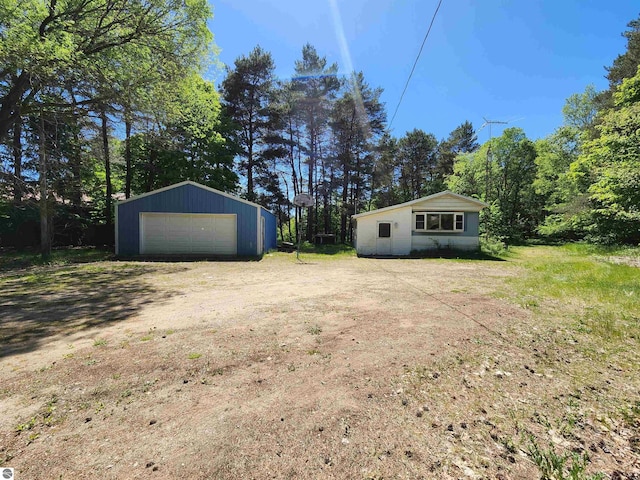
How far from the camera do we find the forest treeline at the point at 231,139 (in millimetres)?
8078

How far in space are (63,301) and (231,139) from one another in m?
18.9

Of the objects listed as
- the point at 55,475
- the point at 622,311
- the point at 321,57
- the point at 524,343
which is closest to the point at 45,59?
the point at 55,475

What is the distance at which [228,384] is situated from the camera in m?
2.44

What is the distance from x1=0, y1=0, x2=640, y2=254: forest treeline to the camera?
8.08m

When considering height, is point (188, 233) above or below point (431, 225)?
below

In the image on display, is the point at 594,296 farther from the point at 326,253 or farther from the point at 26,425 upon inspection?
the point at 326,253

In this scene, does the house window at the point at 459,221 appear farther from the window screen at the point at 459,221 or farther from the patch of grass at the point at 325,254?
the patch of grass at the point at 325,254

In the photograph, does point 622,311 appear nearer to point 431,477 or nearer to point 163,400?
point 431,477

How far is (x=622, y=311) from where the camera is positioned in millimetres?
4426

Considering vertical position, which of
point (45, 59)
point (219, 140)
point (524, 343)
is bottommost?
point (524, 343)

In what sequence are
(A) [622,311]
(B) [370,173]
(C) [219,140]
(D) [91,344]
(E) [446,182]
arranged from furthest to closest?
(E) [446,182], (B) [370,173], (C) [219,140], (A) [622,311], (D) [91,344]

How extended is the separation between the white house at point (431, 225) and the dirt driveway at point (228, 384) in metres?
10.8

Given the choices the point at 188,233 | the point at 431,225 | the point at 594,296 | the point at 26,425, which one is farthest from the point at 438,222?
the point at 26,425

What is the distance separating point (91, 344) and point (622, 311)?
7.55 metres
